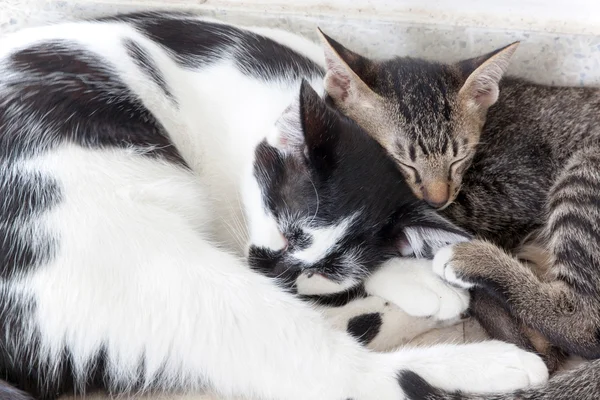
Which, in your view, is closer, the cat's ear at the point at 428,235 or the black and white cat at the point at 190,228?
the black and white cat at the point at 190,228

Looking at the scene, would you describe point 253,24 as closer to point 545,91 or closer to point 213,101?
point 213,101

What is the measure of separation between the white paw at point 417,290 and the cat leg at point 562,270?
0.13 feet

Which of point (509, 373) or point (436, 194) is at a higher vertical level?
point (436, 194)

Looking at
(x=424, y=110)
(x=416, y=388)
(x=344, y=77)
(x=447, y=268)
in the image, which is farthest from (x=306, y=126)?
(x=416, y=388)

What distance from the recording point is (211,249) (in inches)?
63.4

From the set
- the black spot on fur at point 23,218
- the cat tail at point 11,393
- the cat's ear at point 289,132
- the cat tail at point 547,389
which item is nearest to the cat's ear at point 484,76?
the cat's ear at point 289,132

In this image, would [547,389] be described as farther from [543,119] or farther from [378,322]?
[543,119]

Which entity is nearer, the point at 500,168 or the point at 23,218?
the point at 23,218

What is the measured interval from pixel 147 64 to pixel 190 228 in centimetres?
50

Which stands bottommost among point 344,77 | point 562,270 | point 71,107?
point 562,270

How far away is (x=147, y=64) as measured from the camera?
1.76 meters

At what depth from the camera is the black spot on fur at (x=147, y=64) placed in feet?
5.74

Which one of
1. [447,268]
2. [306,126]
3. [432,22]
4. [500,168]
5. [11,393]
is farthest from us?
[432,22]

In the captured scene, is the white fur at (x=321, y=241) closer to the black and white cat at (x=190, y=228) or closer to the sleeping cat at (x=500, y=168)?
the black and white cat at (x=190, y=228)
